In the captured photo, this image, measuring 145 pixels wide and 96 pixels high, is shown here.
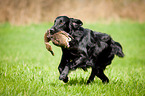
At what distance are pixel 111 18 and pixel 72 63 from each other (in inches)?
610

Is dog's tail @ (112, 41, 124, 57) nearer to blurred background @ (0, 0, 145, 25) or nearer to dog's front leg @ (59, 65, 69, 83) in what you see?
dog's front leg @ (59, 65, 69, 83)

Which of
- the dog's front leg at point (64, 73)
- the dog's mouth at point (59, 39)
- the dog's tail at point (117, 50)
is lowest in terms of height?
the dog's front leg at point (64, 73)

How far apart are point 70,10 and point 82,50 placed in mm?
15161

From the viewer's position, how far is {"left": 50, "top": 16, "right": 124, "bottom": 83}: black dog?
350 cm

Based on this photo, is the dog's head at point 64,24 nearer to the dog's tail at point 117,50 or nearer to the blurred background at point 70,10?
the dog's tail at point 117,50

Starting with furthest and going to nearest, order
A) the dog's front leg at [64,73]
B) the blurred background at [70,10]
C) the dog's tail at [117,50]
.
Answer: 1. the blurred background at [70,10]
2. the dog's tail at [117,50]
3. the dog's front leg at [64,73]

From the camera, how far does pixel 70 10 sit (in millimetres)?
18250

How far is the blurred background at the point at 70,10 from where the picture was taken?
16.6 meters

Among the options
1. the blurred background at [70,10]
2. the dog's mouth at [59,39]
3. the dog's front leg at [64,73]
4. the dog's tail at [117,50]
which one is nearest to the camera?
the dog's mouth at [59,39]

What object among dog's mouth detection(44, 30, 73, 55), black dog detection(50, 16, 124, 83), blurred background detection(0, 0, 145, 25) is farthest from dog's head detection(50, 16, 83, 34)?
blurred background detection(0, 0, 145, 25)

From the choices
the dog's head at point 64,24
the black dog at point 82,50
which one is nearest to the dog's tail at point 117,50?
the black dog at point 82,50

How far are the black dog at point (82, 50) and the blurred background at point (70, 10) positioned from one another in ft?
43.9

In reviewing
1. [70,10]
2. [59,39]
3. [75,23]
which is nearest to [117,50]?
[75,23]

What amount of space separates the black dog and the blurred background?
1337cm
